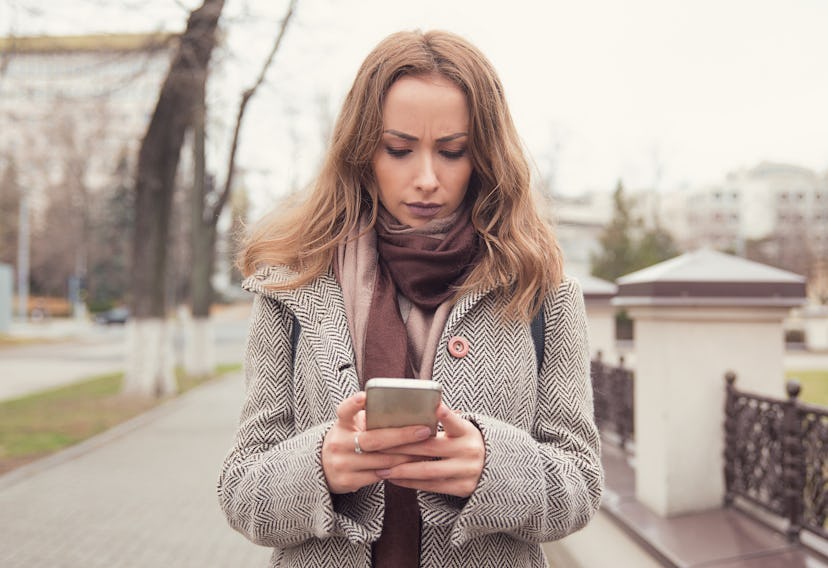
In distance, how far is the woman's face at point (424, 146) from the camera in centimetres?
156

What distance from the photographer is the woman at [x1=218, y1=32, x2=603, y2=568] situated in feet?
4.51

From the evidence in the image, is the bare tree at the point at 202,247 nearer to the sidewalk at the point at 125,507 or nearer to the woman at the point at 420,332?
the sidewalk at the point at 125,507

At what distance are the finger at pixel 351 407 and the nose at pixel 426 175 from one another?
0.55m

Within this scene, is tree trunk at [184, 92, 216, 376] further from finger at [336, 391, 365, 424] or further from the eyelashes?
finger at [336, 391, 365, 424]

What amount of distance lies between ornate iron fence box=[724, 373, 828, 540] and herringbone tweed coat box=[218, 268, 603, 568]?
9.92 feet

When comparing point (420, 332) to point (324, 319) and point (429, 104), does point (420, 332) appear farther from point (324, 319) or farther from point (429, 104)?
point (429, 104)

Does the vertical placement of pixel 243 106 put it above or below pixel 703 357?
above

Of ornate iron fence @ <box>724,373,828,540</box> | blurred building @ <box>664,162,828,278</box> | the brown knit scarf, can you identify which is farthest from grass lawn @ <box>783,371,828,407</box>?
blurred building @ <box>664,162,828,278</box>

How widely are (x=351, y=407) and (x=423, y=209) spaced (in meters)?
0.57

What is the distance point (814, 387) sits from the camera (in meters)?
11.7

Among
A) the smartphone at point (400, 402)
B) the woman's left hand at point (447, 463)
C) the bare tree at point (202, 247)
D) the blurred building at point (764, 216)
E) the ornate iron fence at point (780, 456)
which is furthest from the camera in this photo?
the blurred building at point (764, 216)

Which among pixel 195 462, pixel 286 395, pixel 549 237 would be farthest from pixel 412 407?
pixel 195 462

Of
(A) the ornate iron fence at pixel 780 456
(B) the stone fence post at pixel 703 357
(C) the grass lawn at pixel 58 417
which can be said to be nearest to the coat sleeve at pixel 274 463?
(A) the ornate iron fence at pixel 780 456

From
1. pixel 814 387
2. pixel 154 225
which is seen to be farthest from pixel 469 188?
pixel 814 387
